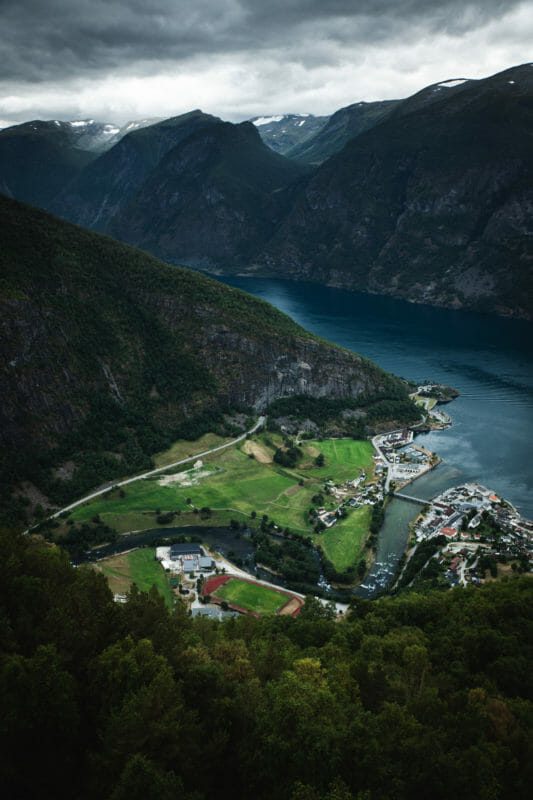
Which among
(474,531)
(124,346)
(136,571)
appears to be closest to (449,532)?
(474,531)

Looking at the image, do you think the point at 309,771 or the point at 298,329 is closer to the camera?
the point at 309,771

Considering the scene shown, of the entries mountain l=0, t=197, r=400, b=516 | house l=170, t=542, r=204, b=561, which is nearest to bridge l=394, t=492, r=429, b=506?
house l=170, t=542, r=204, b=561

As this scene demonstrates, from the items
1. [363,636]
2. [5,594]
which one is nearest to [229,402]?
[363,636]

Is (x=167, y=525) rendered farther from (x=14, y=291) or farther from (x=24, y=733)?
(x=24, y=733)

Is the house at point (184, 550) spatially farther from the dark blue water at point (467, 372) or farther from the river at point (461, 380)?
the dark blue water at point (467, 372)

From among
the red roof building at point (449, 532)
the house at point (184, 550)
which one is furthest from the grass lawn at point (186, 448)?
the red roof building at point (449, 532)

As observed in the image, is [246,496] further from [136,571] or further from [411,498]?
[411,498]

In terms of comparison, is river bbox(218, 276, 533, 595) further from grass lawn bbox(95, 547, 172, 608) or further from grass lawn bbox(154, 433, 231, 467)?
grass lawn bbox(154, 433, 231, 467)
